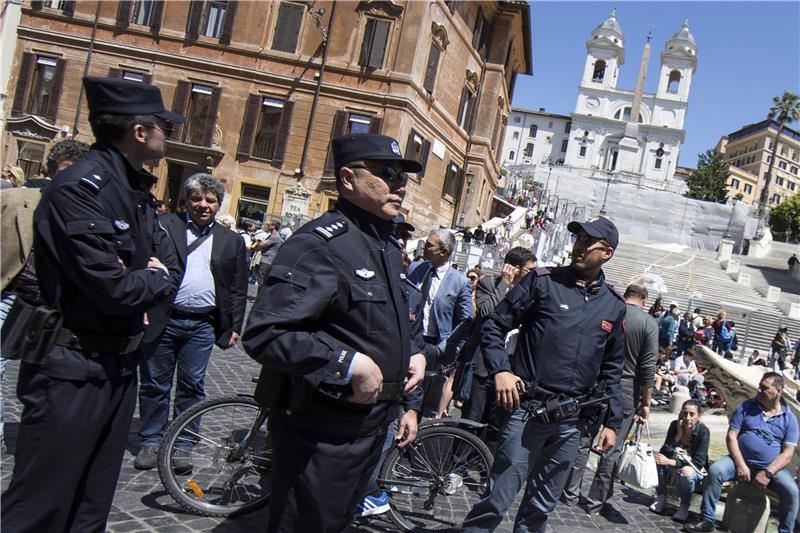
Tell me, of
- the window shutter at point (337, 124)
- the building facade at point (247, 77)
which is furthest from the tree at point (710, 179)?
the window shutter at point (337, 124)

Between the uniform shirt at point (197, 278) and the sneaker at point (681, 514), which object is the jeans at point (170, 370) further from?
the sneaker at point (681, 514)

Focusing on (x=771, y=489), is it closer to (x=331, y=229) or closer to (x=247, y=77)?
(x=331, y=229)

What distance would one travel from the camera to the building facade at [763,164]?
388 ft

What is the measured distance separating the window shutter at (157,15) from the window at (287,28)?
4.57 meters

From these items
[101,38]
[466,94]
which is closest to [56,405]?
[101,38]

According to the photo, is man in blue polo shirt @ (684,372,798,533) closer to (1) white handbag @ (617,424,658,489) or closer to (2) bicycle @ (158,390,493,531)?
(1) white handbag @ (617,424,658,489)

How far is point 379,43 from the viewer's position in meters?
26.8

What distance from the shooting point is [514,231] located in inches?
1323

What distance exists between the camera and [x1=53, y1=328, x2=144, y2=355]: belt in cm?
A: 264

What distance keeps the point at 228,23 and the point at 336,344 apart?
89.6 ft

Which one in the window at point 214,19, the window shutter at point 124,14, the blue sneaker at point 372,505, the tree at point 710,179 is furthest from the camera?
the tree at point 710,179

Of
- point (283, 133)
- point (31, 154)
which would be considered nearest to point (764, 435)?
point (283, 133)

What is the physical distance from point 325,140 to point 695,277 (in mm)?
21551

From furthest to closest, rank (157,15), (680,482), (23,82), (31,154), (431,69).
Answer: (431,69)
(31,154)
(23,82)
(157,15)
(680,482)
